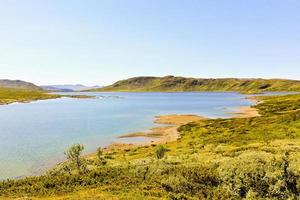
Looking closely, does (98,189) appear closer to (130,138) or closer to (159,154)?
(159,154)

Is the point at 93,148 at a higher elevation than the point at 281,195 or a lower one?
lower

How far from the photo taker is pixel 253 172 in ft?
90.7

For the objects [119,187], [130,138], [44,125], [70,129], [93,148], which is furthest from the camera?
[44,125]

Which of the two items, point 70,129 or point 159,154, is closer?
point 159,154

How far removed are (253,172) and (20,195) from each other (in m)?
20.6

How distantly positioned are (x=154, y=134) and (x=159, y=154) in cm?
4655

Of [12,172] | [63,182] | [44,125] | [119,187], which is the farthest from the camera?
[44,125]

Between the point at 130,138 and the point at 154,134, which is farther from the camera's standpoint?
the point at 154,134

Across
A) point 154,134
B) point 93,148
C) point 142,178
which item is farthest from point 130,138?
point 142,178

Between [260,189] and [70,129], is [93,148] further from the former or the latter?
[260,189]

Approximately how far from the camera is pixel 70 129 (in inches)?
4392

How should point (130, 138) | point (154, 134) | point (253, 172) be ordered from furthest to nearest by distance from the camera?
point (154, 134) < point (130, 138) < point (253, 172)

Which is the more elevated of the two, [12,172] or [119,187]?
[119,187]

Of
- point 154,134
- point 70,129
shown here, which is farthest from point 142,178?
point 70,129
